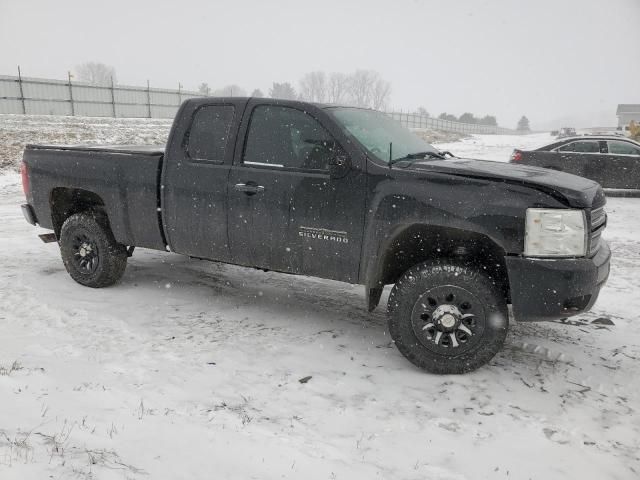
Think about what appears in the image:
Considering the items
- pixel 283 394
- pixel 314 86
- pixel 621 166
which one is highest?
pixel 314 86

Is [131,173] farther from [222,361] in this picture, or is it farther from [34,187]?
[222,361]

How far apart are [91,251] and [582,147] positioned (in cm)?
1107

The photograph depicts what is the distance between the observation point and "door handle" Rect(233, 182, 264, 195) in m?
4.27

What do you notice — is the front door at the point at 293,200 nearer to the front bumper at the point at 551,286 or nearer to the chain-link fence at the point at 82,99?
the front bumper at the point at 551,286

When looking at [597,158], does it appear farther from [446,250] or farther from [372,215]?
[372,215]

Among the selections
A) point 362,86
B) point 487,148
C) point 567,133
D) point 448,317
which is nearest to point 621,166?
point 448,317

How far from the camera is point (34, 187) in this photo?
5629 millimetres

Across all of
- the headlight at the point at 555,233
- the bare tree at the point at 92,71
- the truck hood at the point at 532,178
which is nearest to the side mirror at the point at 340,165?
the truck hood at the point at 532,178

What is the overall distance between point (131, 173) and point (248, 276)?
191 centimetres

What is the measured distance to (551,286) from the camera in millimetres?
3418

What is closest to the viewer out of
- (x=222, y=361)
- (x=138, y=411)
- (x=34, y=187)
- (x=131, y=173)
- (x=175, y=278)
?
(x=138, y=411)

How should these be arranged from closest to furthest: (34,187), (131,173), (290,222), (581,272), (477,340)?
(581,272)
(477,340)
(290,222)
(131,173)
(34,187)

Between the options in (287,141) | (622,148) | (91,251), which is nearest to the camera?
(287,141)

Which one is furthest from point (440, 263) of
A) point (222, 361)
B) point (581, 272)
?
point (222, 361)
